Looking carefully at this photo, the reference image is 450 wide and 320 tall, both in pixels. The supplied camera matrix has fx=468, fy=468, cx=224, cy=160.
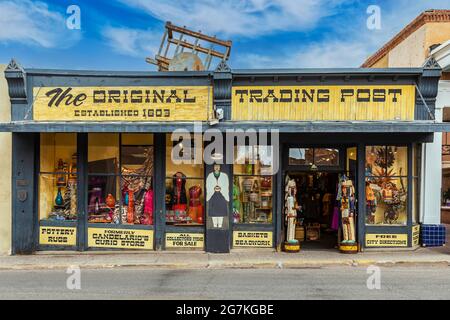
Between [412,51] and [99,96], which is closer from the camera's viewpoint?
[99,96]

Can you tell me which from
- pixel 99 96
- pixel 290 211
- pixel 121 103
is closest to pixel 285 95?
pixel 290 211

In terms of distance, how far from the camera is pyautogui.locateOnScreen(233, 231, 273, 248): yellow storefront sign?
1316cm

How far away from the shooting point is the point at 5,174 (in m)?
13.2

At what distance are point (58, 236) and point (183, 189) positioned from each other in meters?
3.76

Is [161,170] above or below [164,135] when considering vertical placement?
below

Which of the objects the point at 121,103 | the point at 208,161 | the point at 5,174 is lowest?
the point at 5,174

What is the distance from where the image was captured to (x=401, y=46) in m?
22.1

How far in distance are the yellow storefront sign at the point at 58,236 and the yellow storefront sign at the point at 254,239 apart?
458cm

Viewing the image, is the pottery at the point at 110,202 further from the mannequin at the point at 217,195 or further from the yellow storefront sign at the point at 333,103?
the yellow storefront sign at the point at 333,103

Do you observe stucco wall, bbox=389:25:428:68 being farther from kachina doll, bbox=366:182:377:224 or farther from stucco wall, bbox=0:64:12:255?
stucco wall, bbox=0:64:12:255

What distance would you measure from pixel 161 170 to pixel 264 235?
3.43m

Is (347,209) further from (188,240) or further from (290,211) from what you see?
(188,240)
